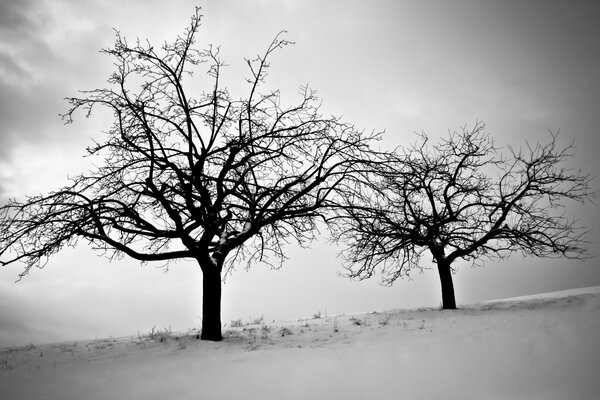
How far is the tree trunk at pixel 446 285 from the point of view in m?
13.6

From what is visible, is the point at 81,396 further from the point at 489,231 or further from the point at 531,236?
the point at 531,236

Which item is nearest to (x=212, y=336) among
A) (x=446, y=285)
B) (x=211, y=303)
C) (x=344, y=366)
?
(x=211, y=303)

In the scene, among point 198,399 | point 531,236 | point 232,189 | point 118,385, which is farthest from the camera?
point 531,236

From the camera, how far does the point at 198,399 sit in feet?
15.9

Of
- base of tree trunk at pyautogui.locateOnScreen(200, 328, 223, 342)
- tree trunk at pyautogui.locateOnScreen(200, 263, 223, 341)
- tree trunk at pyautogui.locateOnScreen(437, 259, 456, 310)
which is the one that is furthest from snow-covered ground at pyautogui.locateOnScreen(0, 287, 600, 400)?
tree trunk at pyautogui.locateOnScreen(437, 259, 456, 310)

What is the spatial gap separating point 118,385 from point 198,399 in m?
1.53

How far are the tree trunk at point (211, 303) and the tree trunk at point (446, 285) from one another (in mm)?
9336

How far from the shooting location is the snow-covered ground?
498cm

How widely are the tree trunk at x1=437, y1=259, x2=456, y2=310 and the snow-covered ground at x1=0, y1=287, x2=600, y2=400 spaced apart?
5.29 m

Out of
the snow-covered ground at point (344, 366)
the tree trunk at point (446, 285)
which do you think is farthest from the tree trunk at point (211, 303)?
the tree trunk at point (446, 285)

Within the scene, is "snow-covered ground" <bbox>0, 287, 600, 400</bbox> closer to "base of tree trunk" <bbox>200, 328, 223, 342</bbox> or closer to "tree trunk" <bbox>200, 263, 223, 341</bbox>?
"base of tree trunk" <bbox>200, 328, 223, 342</bbox>

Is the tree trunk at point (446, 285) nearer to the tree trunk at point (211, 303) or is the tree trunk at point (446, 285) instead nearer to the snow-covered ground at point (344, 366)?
the snow-covered ground at point (344, 366)

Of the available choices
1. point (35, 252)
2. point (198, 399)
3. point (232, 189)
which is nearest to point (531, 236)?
point (232, 189)

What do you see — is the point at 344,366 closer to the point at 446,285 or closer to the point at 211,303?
the point at 211,303
